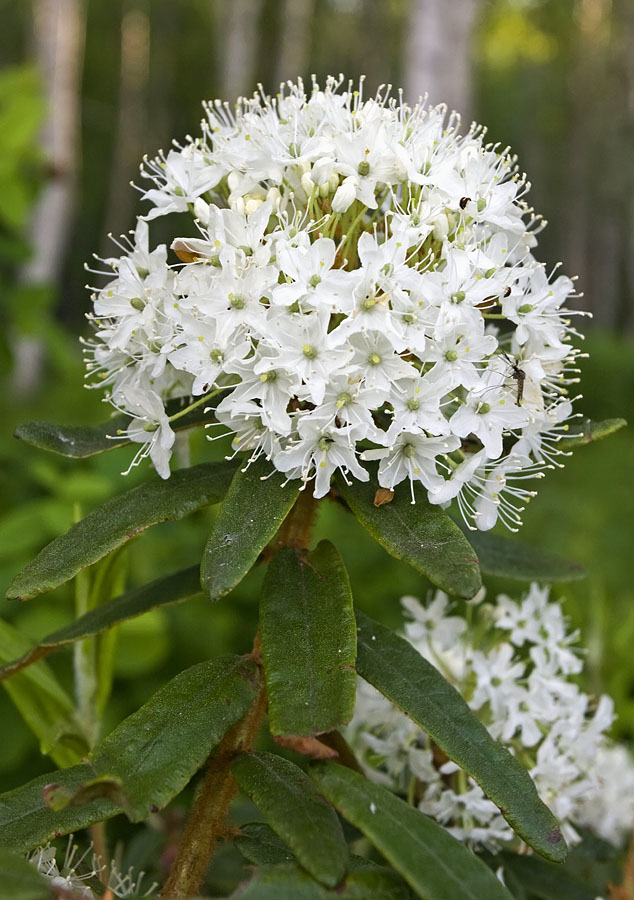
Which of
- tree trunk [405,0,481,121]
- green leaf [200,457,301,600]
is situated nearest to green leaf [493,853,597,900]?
Result: green leaf [200,457,301,600]

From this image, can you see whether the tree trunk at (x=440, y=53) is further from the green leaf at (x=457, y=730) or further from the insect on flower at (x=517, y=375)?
the green leaf at (x=457, y=730)

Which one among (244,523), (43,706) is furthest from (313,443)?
(43,706)

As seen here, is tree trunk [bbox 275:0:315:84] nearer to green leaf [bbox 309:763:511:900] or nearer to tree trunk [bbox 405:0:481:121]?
tree trunk [bbox 405:0:481:121]

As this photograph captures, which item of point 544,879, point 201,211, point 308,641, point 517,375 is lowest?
point 544,879

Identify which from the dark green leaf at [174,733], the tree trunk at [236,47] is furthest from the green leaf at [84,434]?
the tree trunk at [236,47]

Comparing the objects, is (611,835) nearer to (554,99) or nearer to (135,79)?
(135,79)

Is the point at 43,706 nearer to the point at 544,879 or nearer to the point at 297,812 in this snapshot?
the point at 297,812
